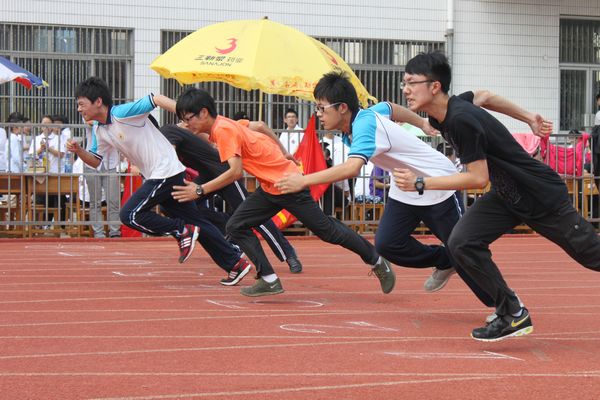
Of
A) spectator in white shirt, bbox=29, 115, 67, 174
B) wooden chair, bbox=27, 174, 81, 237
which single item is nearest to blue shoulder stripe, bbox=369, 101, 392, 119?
spectator in white shirt, bbox=29, 115, 67, 174

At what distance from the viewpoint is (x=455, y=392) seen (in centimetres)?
514

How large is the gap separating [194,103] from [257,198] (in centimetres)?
91

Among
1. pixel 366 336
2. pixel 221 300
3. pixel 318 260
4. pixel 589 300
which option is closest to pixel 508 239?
pixel 318 260

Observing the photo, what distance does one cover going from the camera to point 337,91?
24.9 feet

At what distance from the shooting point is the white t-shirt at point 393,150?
7.18 m

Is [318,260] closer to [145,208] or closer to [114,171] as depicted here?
[145,208]

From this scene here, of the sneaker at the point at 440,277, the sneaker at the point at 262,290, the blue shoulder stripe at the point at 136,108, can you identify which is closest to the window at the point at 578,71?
the blue shoulder stripe at the point at 136,108

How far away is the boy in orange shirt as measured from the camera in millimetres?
8570

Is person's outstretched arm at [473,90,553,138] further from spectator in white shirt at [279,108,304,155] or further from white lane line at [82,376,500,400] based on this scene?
spectator in white shirt at [279,108,304,155]

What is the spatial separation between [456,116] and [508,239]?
1113 centimetres

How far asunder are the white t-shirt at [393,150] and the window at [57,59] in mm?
12903

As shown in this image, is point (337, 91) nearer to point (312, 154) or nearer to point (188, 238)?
point (188, 238)

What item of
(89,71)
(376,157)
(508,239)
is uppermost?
(89,71)

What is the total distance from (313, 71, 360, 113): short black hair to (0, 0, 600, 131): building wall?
12920mm
